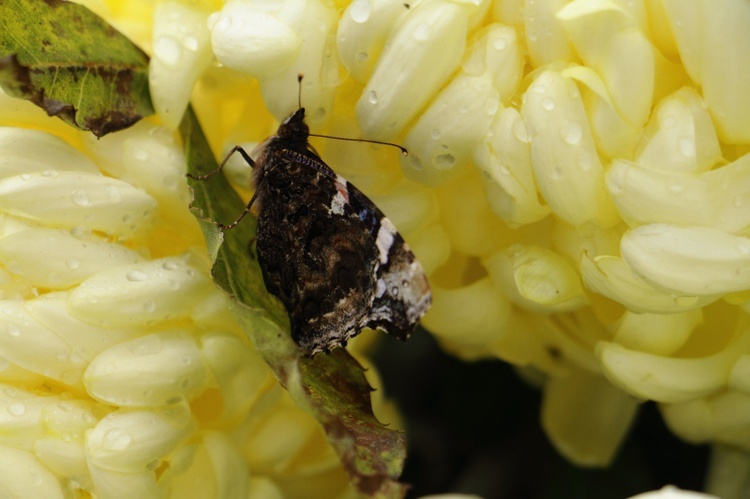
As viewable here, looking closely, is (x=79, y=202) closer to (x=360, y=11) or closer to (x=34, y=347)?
(x=34, y=347)

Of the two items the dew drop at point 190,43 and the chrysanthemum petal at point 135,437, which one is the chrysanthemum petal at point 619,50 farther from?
the chrysanthemum petal at point 135,437

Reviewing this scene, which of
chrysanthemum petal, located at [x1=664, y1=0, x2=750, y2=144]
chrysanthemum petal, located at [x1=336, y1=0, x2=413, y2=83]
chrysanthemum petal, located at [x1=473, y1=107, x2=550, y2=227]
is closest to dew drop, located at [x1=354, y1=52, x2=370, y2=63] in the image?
chrysanthemum petal, located at [x1=336, y1=0, x2=413, y2=83]

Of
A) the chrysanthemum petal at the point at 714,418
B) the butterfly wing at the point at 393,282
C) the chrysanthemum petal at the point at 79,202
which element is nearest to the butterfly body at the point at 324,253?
the butterfly wing at the point at 393,282

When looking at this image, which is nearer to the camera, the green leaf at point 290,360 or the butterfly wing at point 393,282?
the green leaf at point 290,360

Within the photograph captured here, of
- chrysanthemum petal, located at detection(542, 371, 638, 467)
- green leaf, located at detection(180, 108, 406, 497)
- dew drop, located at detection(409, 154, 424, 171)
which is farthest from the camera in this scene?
chrysanthemum petal, located at detection(542, 371, 638, 467)

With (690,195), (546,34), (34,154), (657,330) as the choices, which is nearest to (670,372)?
(657,330)

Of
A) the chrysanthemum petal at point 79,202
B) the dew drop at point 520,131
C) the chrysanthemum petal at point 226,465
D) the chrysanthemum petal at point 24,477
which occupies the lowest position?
the chrysanthemum petal at point 226,465

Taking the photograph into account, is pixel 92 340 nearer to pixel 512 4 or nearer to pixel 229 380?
pixel 229 380

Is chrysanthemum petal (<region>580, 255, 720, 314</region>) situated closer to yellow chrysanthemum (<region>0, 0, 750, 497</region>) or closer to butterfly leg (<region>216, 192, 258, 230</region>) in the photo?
yellow chrysanthemum (<region>0, 0, 750, 497</region>)
